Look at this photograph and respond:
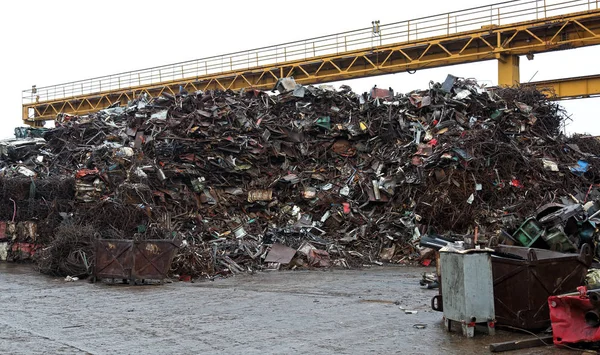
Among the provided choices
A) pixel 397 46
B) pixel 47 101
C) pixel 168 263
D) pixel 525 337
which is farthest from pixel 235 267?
pixel 47 101

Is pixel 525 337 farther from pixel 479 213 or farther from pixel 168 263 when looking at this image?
pixel 479 213

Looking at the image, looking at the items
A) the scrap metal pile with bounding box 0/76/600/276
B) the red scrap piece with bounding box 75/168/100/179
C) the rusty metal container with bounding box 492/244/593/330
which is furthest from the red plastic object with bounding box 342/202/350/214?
the rusty metal container with bounding box 492/244/593/330

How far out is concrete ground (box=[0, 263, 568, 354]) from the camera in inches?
243

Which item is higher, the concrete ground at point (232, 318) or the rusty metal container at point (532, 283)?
the rusty metal container at point (532, 283)

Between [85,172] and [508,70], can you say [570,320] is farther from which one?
[508,70]

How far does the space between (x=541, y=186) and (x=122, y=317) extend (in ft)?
39.0

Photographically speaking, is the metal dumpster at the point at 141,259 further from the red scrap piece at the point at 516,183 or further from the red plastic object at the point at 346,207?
the red scrap piece at the point at 516,183

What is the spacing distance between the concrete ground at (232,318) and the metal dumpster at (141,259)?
32 centimetres

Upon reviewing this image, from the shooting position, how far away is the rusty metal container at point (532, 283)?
20.9 ft

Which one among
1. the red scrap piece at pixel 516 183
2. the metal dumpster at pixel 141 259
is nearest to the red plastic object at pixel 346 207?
the red scrap piece at pixel 516 183

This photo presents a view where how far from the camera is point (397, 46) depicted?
25.2m

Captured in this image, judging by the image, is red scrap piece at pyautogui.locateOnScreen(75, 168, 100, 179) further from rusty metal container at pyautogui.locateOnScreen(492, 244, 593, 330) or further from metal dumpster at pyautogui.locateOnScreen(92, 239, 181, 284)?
rusty metal container at pyautogui.locateOnScreen(492, 244, 593, 330)

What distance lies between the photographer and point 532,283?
6371 mm

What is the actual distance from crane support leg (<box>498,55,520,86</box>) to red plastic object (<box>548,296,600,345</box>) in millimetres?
18706
